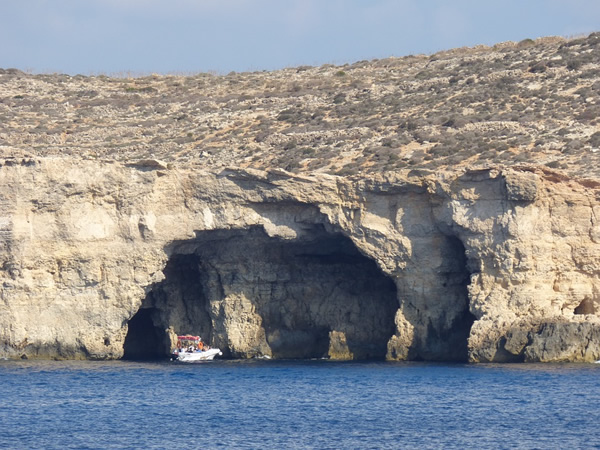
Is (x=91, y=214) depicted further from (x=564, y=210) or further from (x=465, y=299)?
(x=564, y=210)

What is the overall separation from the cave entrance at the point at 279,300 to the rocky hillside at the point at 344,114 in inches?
212

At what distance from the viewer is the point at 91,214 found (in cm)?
4316

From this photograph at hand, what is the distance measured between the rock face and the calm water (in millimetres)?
1846

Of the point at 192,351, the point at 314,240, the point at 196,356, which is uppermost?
the point at 314,240

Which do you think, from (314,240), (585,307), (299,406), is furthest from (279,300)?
(299,406)

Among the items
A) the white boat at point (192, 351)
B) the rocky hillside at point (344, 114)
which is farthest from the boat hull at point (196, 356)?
the rocky hillside at point (344, 114)

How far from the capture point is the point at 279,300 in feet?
155

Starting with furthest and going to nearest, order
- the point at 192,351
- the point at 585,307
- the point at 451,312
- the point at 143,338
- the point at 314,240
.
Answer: the point at 143,338 → the point at 192,351 → the point at 314,240 → the point at 451,312 → the point at 585,307

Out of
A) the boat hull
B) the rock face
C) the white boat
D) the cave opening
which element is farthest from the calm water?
the white boat

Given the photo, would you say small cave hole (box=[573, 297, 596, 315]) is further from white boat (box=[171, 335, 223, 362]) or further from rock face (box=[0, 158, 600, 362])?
white boat (box=[171, 335, 223, 362])

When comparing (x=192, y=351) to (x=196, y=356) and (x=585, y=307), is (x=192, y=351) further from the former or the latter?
(x=585, y=307)

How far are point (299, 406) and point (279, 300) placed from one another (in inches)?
580

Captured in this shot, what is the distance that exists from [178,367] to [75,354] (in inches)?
160

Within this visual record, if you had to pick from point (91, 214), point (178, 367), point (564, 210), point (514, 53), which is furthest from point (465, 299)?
point (514, 53)
